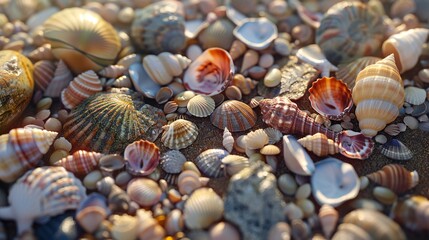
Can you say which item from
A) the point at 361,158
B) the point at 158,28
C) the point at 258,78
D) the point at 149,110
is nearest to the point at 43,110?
the point at 149,110

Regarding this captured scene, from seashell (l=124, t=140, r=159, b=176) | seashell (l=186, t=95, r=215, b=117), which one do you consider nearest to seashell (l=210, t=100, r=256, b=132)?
seashell (l=186, t=95, r=215, b=117)

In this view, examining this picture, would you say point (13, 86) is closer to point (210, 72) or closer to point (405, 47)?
point (210, 72)

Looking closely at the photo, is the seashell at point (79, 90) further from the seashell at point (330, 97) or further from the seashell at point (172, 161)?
the seashell at point (330, 97)

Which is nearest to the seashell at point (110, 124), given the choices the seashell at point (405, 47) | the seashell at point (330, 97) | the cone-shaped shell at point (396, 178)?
the seashell at point (330, 97)

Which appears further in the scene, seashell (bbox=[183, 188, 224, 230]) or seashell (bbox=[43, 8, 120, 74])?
seashell (bbox=[43, 8, 120, 74])

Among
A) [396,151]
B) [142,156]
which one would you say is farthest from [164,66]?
[396,151]

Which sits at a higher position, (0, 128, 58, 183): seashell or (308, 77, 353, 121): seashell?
(0, 128, 58, 183): seashell

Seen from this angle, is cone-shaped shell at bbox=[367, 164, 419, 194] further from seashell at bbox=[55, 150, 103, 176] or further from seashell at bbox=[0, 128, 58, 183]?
seashell at bbox=[0, 128, 58, 183]
